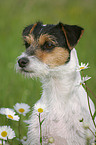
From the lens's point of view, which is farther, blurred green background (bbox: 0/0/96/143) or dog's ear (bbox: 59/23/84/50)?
blurred green background (bbox: 0/0/96/143)

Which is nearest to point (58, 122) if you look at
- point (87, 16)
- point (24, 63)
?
point (24, 63)

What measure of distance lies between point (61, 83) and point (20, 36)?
1.13 metres

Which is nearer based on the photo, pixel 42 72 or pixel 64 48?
pixel 42 72

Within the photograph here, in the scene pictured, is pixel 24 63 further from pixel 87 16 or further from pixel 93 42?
pixel 87 16

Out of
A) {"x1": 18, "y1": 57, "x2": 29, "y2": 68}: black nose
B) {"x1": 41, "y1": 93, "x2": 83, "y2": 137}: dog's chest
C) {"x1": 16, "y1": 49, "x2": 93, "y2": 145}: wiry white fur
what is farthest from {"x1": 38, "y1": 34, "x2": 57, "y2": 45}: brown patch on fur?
{"x1": 41, "y1": 93, "x2": 83, "y2": 137}: dog's chest

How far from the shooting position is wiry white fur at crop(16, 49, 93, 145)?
3383 millimetres

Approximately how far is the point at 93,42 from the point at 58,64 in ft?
19.6

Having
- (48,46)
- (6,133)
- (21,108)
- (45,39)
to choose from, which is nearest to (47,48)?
(48,46)

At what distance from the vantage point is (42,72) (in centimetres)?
336

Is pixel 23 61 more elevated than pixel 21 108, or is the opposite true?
pixel 23 61

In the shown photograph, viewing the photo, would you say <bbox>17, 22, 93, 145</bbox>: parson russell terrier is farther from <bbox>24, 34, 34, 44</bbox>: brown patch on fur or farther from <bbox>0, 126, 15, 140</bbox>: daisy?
<bbox>0, 126, 15, 140</bbox>: daisy

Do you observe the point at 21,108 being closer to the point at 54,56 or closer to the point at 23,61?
the point at 23,61

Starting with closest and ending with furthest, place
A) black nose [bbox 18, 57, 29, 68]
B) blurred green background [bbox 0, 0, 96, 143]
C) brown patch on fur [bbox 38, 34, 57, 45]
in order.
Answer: black nose [bbox 18, 57, 29, 68]
brown patch on fur [bbox 38, 34, 57, 45]
blurred green background [bbox 0, 0, 96, 143]

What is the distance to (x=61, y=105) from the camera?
3.48 m
